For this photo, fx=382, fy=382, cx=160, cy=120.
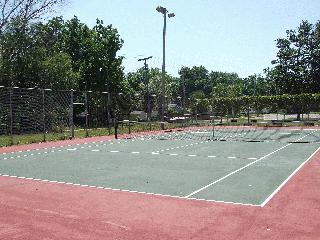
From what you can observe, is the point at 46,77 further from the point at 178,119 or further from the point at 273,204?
the point at 273,204

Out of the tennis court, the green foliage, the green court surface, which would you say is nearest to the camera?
the tennis court

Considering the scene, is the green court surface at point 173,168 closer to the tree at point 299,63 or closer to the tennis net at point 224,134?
the tennis net at point 224,134

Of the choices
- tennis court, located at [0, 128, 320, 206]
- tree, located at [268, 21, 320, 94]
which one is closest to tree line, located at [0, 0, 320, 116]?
tree, located at [268, 21, 320, 94]

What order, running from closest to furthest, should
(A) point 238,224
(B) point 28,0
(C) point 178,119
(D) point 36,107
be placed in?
(A) point 238,224 → (D) point 36,107 → (B) point 28,0 → (C) point 178,119

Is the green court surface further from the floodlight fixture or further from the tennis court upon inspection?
the floodlight fixture

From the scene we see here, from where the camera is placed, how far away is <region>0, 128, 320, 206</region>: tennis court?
34.1 ft

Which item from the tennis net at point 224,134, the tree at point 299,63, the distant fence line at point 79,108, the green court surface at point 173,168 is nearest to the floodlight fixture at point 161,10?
the distant fence line at point 79,108

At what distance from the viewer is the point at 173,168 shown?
46.2 feet

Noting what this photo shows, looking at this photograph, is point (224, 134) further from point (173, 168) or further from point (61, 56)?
point (61, 56)

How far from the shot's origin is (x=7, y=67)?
3600cm

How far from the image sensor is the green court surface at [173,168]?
10516 mm

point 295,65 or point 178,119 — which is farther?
point 295,65

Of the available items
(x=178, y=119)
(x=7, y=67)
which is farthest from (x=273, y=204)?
(x=178, y=119)

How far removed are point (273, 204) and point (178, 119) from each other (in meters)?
37.8
